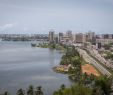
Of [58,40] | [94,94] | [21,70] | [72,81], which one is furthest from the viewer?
[58,40]

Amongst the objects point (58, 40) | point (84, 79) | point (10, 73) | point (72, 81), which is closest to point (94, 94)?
point (84, 79)

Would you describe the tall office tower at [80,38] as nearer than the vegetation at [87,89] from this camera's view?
No

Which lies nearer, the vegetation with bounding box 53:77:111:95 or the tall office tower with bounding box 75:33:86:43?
the vegetation with bounding box 53:77:111:95

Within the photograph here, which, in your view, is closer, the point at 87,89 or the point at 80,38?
the point at 87,89

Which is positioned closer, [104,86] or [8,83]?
[104,86]

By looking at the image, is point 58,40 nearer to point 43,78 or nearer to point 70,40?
point 70,40

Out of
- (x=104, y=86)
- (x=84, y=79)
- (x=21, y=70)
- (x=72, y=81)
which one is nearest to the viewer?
(x=104, y=86)

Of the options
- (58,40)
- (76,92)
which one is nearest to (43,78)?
(76,92)

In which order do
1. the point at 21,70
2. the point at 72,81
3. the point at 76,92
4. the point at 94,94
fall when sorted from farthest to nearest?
the point at 21,70 < the point at 72,81 < the point at 94,94 < the point at 76,92

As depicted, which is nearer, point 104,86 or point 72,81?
point 104,86
